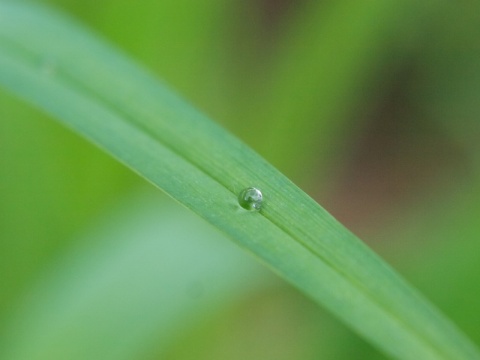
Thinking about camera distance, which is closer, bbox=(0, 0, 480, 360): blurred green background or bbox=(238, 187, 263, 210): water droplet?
bbox=(238, 187, 263, 210): water droplet

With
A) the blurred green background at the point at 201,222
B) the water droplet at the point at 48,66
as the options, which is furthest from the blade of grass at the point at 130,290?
the water droplet at the point at 48,66

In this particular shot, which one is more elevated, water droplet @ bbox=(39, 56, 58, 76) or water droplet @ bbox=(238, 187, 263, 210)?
water droplet @ bbox=(238, 187, 263, 210)

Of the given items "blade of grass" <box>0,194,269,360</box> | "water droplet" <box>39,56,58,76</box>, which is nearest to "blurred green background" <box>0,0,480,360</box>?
"blade of grass" <box>0,194,269,360</box>

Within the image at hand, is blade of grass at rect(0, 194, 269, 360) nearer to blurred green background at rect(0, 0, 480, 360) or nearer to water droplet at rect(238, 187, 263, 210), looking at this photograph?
blurred green background at rect(0, 0, 480, 360)

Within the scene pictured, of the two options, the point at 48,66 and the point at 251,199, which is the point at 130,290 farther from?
the point at 251,199

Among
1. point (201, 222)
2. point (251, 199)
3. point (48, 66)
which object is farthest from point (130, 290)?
point (251, 199)

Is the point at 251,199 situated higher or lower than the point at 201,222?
higher

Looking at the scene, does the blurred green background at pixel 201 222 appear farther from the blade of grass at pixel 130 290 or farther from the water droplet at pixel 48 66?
the water droplet at pixel 48 66
